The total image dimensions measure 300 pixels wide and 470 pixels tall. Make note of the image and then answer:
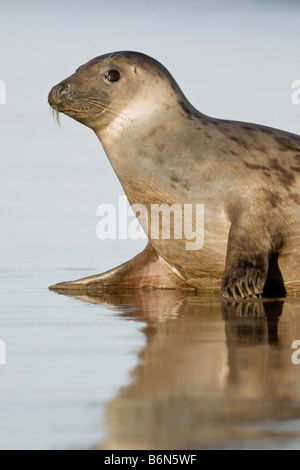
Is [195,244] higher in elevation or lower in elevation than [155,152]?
lower

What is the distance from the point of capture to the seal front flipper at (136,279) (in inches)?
340

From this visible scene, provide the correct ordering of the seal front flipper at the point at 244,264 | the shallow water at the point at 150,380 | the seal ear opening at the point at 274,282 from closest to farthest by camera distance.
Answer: the shallow water at the point at 150,380
the seal front flipper at the point at 244,264
the seal ear opening at the point at 274,282

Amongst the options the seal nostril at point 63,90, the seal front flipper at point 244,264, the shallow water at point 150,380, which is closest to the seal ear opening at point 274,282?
the seal front flipper at point 244,264

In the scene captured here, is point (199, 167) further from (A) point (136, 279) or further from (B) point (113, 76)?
(A) point (136, 279)

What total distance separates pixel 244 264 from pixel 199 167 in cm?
→ 100

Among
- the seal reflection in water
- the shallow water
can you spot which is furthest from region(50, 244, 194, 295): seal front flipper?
the shallow water

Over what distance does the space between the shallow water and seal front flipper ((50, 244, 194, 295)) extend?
2385mm

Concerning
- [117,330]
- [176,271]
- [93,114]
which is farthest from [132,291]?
[117,330]

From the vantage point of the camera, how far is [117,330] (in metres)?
5.11

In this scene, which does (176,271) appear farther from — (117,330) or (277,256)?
(117,330)

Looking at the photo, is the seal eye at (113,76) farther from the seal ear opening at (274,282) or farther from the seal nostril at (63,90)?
the seal ear opening at (274,282)

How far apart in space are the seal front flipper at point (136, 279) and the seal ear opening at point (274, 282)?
955 millimetres

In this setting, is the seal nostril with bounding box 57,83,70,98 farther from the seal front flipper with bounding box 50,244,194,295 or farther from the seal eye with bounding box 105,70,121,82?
the seal front flipper with bounding box 50,244,194,295
